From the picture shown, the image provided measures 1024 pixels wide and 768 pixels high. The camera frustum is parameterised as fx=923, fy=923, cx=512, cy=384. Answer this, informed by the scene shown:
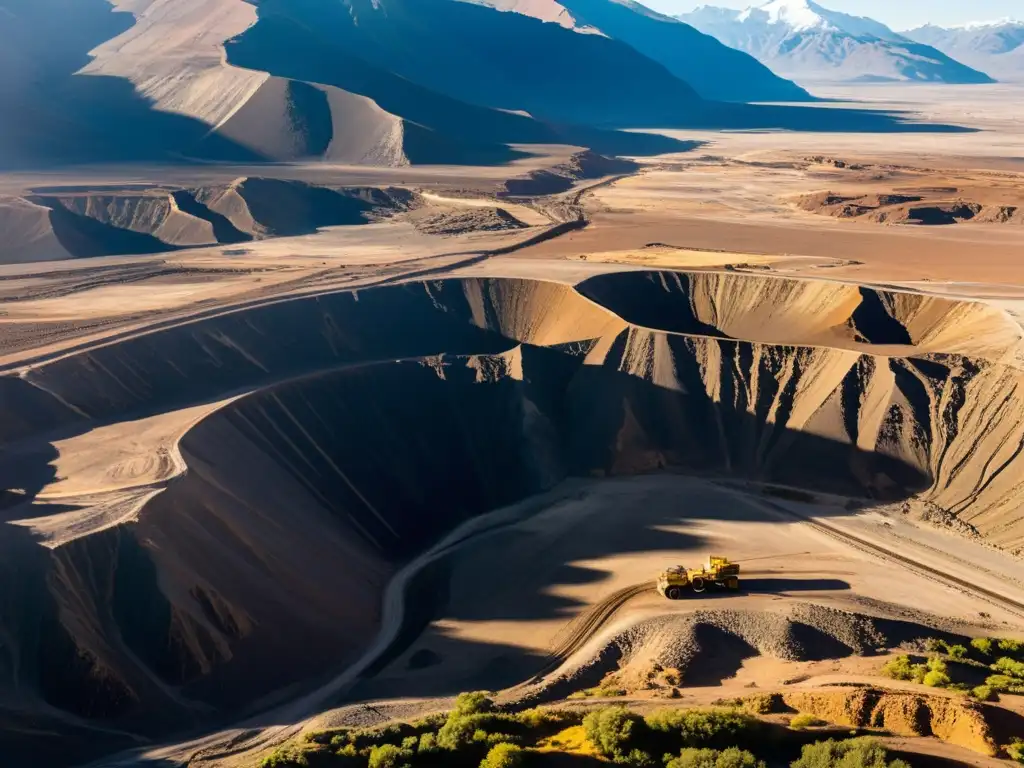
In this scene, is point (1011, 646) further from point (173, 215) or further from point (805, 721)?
point (173, 215)

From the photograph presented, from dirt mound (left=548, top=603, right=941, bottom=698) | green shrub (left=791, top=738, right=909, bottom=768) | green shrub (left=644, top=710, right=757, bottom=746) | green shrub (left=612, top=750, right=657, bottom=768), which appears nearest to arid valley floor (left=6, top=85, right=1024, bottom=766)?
dirt mound (left=548, top=603, right=941, bottom=698)

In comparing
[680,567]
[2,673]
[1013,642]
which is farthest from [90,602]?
[1013,642]

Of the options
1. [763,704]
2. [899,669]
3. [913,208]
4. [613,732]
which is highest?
[913,208]

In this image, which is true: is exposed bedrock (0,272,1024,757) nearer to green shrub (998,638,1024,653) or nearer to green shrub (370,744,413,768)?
green shrub (998,638,1024,653)

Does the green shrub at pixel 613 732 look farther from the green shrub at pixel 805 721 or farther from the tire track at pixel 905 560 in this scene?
the tire track at pixel 905 560

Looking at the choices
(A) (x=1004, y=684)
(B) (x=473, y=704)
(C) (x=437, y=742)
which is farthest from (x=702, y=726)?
(A) (x=1004, y=684)

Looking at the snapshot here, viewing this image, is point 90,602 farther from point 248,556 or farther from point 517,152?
point 517,152

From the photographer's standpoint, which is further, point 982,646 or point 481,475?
point 481,475
